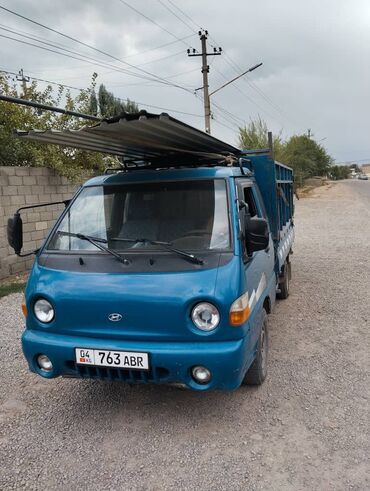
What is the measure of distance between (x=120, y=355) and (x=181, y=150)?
243cm

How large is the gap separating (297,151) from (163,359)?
45280 millimetres

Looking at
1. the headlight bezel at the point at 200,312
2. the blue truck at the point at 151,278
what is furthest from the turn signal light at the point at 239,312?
the headlight bezel at the point at 200,312

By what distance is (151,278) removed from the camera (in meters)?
2.91

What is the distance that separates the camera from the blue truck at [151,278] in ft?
9.18

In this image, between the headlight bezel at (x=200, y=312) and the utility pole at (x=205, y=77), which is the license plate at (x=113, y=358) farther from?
the utility pole at (x=205, y=77)

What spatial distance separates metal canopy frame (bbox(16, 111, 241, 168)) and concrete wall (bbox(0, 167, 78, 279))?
3591 millimetres

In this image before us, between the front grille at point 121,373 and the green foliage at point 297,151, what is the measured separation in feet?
72.4

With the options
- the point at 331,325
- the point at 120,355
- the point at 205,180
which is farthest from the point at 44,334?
the point at 331,325

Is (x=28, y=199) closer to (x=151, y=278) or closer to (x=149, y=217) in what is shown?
(x=149, y=217)

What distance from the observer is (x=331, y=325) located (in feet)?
17.0

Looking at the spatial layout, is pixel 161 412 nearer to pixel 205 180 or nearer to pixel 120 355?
pixel 120 355

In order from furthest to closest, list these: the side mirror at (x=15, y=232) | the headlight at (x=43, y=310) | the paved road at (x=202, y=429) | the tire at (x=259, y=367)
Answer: the side mirror at (x=15, y=232), the tire at (x=259, y=367), the headlight at (x=43, y=310), the paved road at (x=202, y=429)

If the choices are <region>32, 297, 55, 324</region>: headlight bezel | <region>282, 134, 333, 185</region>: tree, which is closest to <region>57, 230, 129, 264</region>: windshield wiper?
<region>32, 297, 55, 324</region>: headlight bezel

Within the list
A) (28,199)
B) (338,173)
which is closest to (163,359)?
(28,199)
